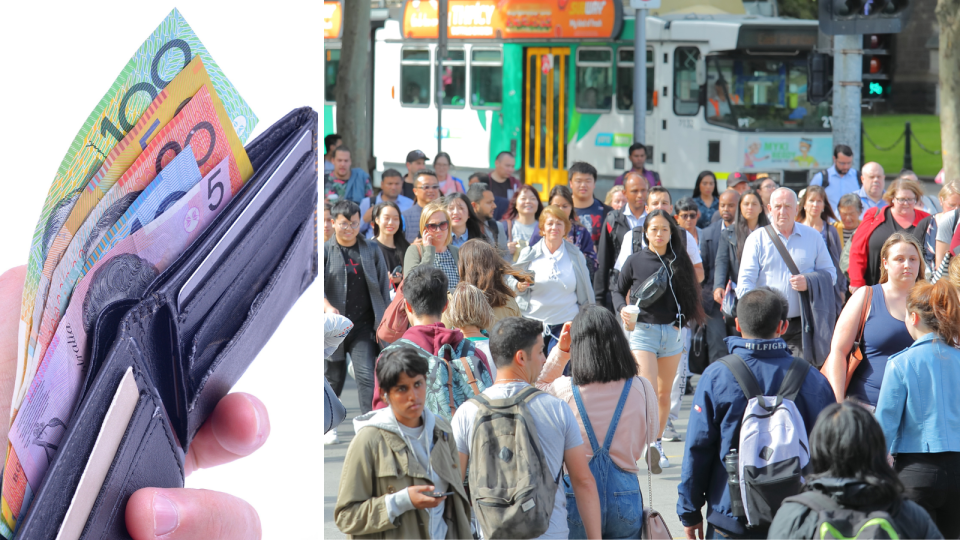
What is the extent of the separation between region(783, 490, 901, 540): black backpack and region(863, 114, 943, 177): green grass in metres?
24.9

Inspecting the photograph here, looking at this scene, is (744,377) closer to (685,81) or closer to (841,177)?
(841,177)

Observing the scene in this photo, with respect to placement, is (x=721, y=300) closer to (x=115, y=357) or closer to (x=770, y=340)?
(x=770, y=340)

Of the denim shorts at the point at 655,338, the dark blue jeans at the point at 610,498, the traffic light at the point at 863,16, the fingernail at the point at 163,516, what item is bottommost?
the dark blue jeans at the point at 610,498

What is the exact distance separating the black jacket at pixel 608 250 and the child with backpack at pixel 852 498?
4434 mm

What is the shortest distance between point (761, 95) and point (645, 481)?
978cm

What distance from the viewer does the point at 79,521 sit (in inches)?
55.6

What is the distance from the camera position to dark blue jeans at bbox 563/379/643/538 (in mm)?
3365

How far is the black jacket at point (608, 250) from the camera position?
702cm

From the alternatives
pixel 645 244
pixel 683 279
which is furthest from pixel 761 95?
pixel 683 279

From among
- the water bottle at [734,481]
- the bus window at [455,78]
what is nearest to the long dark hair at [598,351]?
the water bottle at [734,481]

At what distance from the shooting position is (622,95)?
15.1 m

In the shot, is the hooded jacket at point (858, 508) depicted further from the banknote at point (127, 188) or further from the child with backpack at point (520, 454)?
the banknote at point (127, 188)

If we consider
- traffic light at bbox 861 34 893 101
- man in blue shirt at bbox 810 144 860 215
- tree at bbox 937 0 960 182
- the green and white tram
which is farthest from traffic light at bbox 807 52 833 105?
tree at bbox 937 0 960 182

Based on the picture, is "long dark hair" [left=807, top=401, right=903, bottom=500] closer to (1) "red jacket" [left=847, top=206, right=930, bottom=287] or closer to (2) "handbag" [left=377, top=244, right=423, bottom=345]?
(2) "handbag" [left=377, top=244, right=423, bottom=345]
